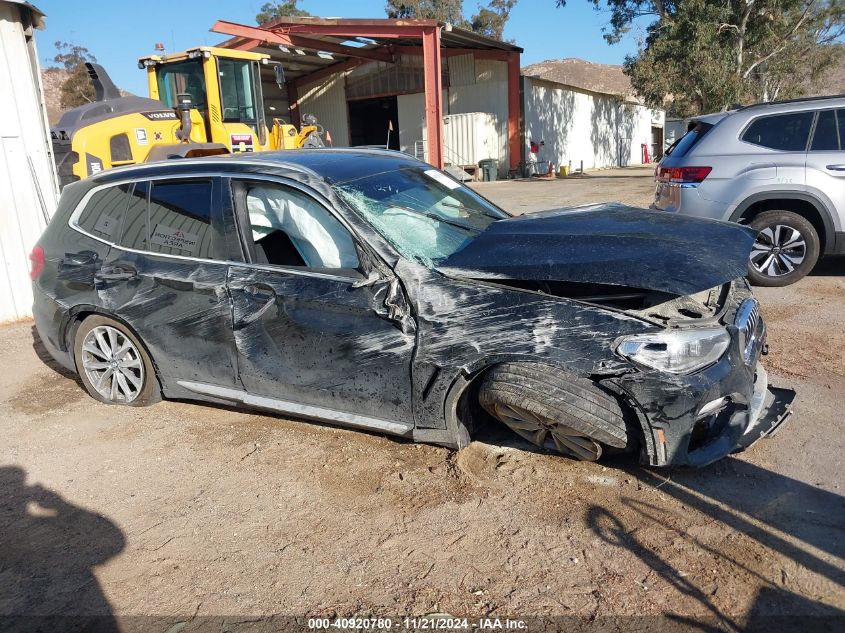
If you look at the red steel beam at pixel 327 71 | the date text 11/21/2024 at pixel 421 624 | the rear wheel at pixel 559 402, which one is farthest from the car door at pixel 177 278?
the red steel beam at pixel 327 71

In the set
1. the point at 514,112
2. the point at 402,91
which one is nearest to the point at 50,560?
the point at 514,112

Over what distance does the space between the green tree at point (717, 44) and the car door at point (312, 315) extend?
20292 mm

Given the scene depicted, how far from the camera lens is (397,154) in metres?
4.88

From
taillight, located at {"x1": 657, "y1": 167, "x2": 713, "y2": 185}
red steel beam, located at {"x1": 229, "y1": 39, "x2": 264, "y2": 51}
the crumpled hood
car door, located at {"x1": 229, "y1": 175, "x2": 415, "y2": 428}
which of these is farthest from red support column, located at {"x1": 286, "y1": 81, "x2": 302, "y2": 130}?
the crumpled hood

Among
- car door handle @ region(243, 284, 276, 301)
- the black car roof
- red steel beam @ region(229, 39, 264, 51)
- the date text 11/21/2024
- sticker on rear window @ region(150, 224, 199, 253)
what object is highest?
red steel beam @ region(229, 39, 264, 51)

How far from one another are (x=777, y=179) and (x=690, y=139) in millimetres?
1051

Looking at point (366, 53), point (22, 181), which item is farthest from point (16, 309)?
point (366, 53)

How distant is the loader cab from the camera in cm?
1106

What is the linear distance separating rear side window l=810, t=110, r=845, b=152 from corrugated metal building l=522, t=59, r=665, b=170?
21.8m

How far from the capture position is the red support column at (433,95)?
805 inches

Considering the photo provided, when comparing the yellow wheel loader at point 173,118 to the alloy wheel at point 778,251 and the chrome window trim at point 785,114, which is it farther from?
the alloy wheel at point 778,251

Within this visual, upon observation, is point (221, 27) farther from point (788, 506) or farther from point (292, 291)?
point (788, 506)

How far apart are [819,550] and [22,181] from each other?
7.99 meters

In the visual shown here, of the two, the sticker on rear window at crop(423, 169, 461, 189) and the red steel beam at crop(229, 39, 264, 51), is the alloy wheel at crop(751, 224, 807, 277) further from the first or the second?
the red steel beam at crop(229, 39, 264, 51)
